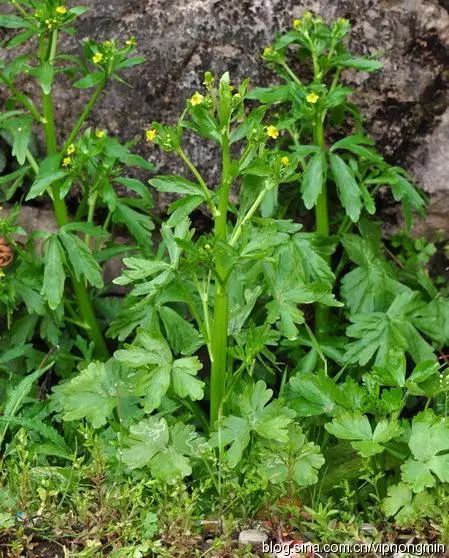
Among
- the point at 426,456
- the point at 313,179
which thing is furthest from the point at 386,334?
the point at 426,456

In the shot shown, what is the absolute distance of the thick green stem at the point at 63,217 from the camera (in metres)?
3.52

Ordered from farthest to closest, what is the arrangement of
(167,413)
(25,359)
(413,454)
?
1. (25,359)
2. (167,413)
3. (413,454)

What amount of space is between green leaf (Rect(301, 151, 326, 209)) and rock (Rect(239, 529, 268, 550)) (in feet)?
4.62

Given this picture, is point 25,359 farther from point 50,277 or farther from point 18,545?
point 18,545

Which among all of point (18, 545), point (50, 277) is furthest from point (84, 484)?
point (50, 277)

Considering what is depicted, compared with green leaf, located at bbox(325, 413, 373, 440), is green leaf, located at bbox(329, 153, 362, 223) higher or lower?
higher

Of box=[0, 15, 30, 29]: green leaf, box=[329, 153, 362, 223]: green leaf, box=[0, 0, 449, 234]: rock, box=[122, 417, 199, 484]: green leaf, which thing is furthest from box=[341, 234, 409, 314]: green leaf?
box=[0, 15, 30, 29]: green leaf

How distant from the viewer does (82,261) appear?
3.48 metres

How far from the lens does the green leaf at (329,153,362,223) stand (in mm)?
3617

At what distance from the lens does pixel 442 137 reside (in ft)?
13.6

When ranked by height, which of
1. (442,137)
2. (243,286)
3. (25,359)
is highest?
(442,137)

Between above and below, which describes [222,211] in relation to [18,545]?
above

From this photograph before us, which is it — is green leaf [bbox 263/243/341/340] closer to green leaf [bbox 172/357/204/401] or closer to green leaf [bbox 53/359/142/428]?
green leaf [bbox 172/357/204/401]

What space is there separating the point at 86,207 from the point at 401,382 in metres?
1.81
